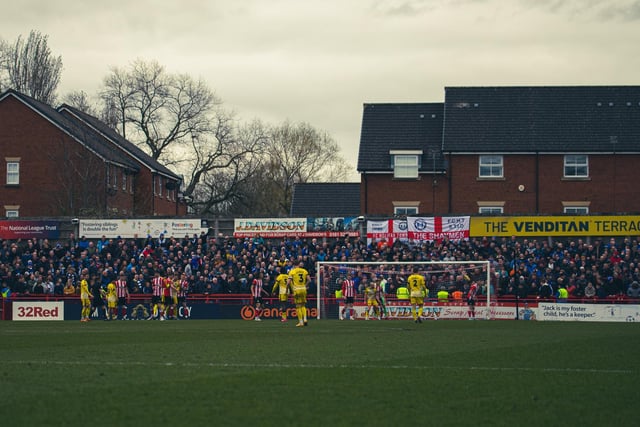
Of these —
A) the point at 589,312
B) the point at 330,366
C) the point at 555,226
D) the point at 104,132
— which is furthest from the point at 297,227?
the point at 330,366

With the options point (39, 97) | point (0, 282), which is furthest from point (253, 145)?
point (0, 282)

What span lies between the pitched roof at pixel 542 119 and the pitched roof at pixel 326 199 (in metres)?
12.2

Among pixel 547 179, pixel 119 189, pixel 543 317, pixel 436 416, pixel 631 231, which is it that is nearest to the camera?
pixel 436 416

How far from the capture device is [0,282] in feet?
147

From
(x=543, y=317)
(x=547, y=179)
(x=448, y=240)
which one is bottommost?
(x=543, y=317)

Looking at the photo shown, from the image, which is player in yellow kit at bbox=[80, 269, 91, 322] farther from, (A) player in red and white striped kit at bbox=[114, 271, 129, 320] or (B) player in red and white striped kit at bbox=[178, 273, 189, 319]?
(B) player in red and white striped kit at bbox=[178, 273, 189, 319]

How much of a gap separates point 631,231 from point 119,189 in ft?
120

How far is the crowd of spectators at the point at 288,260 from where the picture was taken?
41.1m

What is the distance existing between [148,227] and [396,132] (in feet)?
55.9

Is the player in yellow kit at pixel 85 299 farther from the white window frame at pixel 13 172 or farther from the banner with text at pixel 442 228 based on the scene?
the white window frame at pixel 13 172

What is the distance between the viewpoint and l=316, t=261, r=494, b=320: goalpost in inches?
1631

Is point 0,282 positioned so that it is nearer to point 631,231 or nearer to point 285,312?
point 285,312

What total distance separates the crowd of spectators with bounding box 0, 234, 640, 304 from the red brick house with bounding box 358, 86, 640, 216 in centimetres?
818

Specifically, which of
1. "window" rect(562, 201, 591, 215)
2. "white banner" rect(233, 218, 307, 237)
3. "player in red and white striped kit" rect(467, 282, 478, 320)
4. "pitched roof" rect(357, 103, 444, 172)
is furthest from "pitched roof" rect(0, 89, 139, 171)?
"player in red and white striped kit" rect(467, 282, 478, 320)
